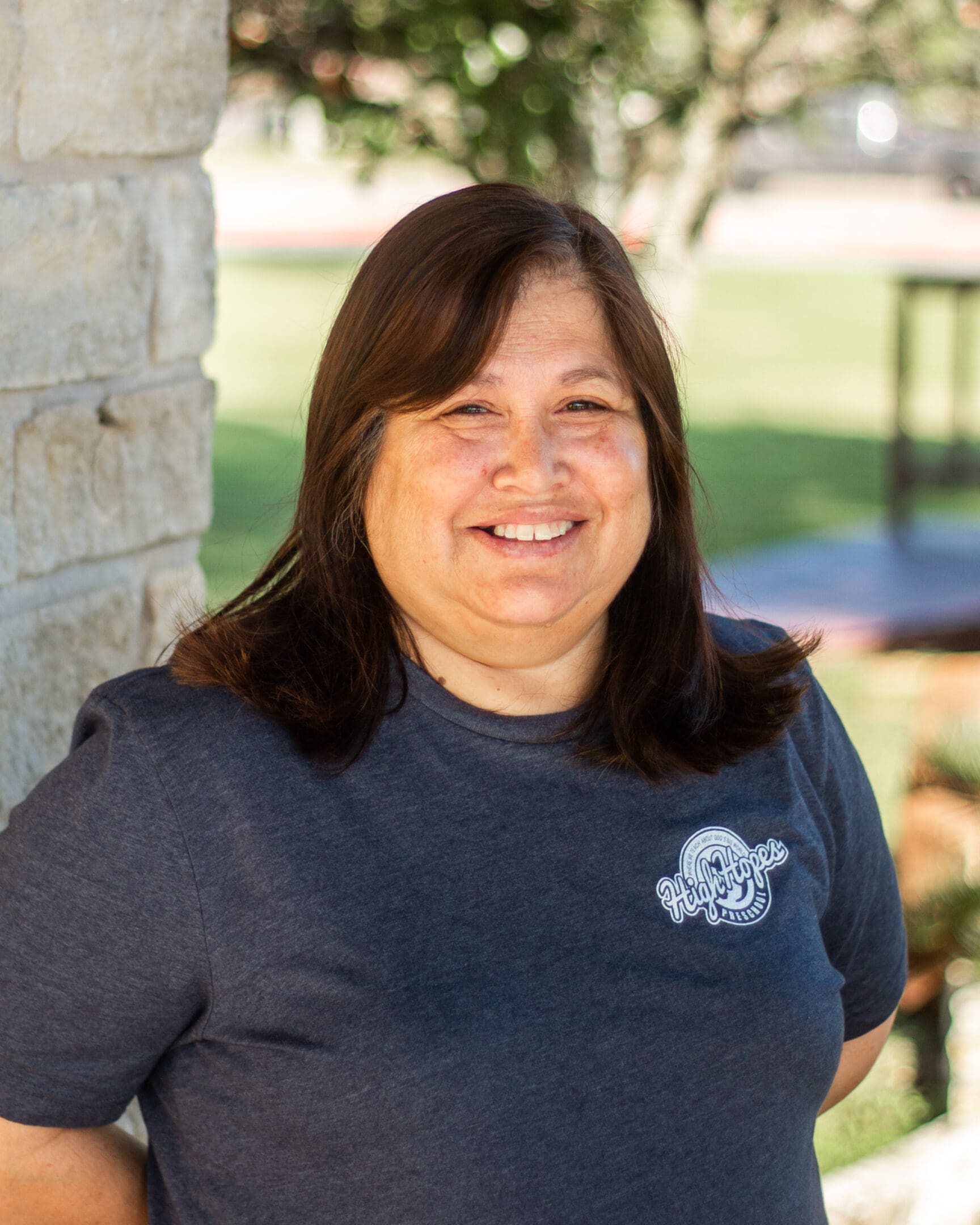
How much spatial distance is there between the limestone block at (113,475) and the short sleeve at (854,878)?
2.66ft

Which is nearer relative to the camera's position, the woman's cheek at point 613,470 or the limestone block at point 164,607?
the woman's cheek at point 613,470

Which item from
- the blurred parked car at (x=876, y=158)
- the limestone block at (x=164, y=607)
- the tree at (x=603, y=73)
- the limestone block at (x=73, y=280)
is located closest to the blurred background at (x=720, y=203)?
the tree at (x=603, y=73)

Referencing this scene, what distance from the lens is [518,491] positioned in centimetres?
158

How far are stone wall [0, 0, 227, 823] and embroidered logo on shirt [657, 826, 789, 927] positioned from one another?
27.4 inches

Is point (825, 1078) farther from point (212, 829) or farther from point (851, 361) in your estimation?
point (851, 361)

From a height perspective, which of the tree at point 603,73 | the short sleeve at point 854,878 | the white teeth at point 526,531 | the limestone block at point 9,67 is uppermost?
the tree at point 603,73

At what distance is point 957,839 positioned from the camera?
4316 millimetres

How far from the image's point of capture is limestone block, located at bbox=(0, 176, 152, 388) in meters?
1.62

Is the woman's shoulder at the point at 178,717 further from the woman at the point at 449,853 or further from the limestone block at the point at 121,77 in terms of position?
the limestone block at the point at 121,77

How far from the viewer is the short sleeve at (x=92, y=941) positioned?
1.38 meters

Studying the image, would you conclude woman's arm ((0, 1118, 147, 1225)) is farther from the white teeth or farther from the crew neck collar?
the white teeth

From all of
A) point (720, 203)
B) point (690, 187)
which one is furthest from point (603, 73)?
point (720, 203)

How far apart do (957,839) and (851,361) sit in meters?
11.9

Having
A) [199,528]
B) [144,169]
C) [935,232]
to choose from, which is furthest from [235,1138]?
[935,232]
